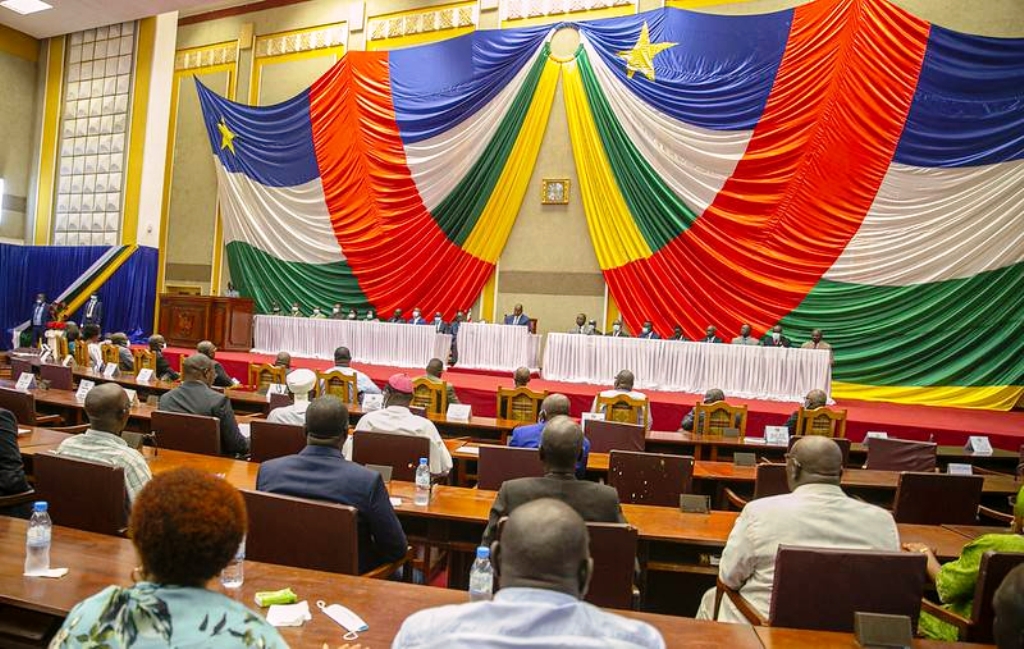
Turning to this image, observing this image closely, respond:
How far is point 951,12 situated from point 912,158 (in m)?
2.25

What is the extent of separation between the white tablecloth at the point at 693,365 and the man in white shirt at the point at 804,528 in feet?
21.4

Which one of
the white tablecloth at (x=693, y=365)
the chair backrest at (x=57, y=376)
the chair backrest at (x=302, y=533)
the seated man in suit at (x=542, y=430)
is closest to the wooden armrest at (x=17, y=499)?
the chair backrest at (x=302, y=533)

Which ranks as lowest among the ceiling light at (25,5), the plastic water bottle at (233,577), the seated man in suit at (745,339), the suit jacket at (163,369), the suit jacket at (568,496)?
the plastic water bottle at (233,577)

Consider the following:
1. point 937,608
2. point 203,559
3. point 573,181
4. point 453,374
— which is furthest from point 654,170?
point 203,559

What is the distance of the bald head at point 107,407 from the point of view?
262 cm

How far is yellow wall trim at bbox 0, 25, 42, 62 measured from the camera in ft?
52.3

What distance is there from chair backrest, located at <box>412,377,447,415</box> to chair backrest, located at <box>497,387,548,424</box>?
1.68 feet

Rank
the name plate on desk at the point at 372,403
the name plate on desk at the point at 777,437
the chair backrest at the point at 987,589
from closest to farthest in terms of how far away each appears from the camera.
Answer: the chair backrest at the point at 987,589 < the name plate on desk at the point at 777,437 < the name plate on desk at the point at 372,403

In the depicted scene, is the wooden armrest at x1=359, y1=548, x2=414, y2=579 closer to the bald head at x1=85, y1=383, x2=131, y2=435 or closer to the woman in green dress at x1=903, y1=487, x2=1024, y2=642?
the bald head at x1=85, y1=383, x2=131, y2=435

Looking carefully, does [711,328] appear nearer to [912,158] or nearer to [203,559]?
[912,158]

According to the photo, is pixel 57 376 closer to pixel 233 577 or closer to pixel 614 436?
pixel 614 436

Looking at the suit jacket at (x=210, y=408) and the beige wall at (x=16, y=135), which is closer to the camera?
the suit jacket at (x=210, y=408)

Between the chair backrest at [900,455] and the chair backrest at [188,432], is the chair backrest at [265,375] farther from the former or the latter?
the chair backrest at [900,455]

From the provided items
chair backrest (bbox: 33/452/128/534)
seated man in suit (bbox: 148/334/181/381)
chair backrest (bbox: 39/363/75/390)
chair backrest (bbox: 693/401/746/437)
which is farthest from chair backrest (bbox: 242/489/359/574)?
seated man in suit (bbox: 148/334/181/381)
